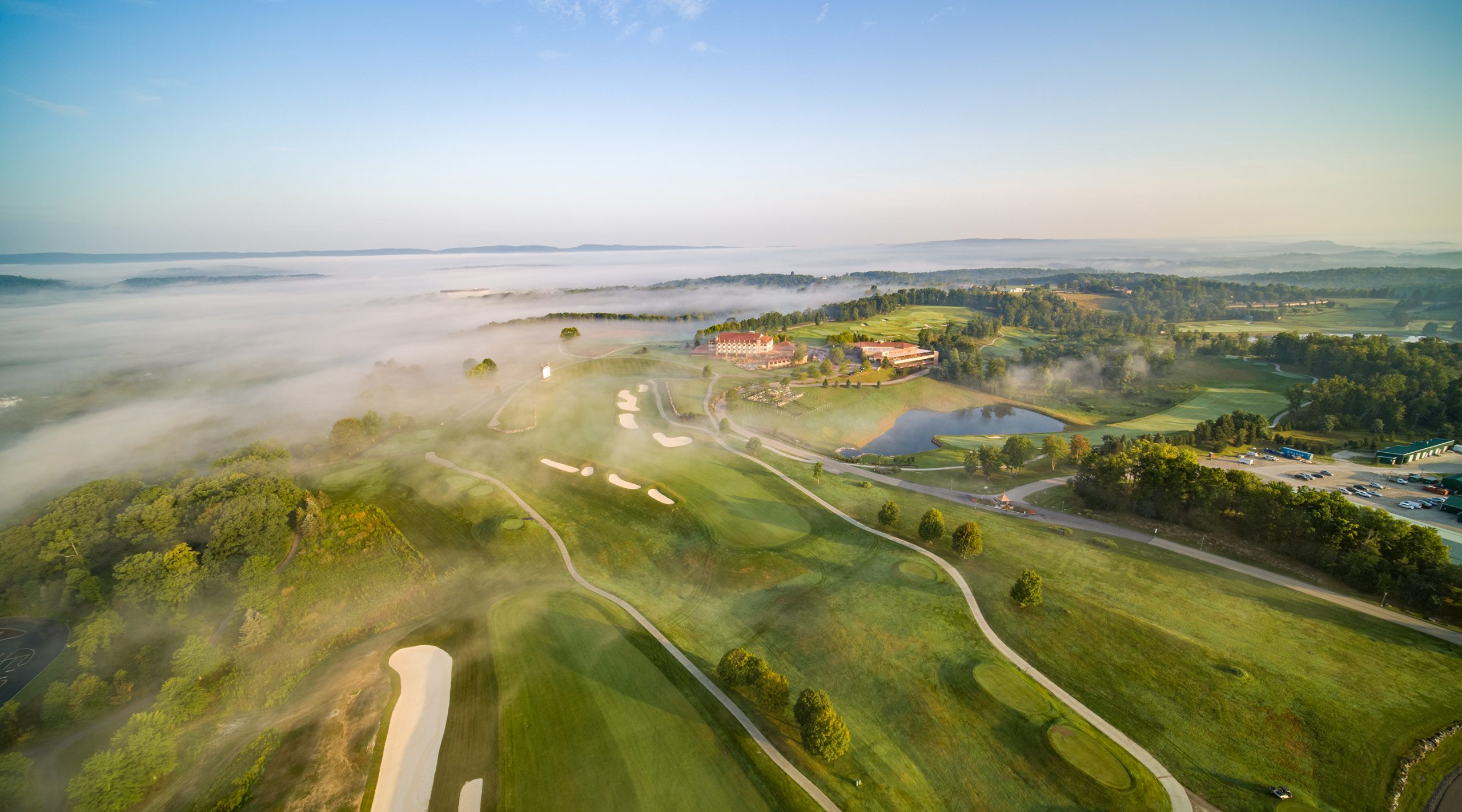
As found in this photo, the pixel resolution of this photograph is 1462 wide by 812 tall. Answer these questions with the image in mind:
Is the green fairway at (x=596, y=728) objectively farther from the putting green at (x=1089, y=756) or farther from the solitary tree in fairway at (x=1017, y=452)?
the solitary tree in fairway at (x=1017, y=452)

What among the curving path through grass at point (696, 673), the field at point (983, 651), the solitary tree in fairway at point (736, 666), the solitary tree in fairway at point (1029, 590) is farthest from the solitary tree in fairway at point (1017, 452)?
the curving path through grass at point (696, 673)

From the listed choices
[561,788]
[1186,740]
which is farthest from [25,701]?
[1186,740]

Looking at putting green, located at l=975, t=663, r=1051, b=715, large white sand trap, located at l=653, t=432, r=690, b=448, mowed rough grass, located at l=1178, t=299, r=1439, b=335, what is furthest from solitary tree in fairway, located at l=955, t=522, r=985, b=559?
mowed rough grass, located at l=1178, t=299, r=1439, b=335

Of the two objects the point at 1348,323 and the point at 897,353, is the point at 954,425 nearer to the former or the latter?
the point at 897,353

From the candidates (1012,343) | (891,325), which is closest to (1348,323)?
(1012,343)

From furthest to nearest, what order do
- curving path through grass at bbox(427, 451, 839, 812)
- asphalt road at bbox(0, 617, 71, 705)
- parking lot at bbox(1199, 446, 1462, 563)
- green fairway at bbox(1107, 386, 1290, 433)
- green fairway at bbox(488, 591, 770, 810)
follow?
green fairway at bbox(1107, 386, 1290, 433), parking lot at bbox(1199, 446, 1462, 563), asphalt road at bbox(0, 617, 71, 705), curving path through grass at bbox(427, 451, 839, 812), green fairway at bbox(488, 591, 770, 810)

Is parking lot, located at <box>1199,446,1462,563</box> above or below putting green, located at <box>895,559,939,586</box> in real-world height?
above

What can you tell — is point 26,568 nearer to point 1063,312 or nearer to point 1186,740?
point 1186,740

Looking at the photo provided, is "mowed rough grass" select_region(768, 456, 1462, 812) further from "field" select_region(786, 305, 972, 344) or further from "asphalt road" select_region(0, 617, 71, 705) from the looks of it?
"field" select_region(786, 305, 972, 344)
